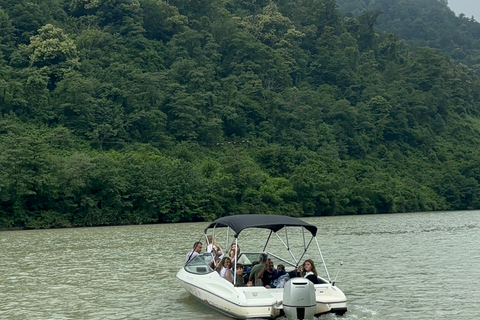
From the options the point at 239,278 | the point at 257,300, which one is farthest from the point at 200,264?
the point at 257,300

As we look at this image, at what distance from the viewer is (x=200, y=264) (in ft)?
62.7

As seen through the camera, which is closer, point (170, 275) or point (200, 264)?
point (200, 264)

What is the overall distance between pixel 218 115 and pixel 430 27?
317 ft

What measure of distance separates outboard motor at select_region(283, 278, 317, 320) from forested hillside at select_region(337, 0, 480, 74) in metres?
131

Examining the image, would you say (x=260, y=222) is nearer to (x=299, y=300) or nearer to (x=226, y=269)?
(x=226, y=269)

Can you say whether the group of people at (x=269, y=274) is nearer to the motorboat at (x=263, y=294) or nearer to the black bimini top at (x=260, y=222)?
the motorboat at (x=263, y=294)

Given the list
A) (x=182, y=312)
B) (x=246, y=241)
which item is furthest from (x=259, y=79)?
(x=182, y=312)

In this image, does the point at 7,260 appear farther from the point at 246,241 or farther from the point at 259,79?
the point at 259,79

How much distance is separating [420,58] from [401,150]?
19.7 m

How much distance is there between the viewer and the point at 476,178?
80.0m

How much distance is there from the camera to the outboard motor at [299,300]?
14.5m

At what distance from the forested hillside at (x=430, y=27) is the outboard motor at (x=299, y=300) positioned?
13143 cm

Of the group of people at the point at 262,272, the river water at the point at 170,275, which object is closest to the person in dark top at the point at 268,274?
the group of people at the point at 262,272

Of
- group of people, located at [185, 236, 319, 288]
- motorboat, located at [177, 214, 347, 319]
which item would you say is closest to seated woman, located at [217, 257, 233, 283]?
group of people, located at [185, 236, 319, 288]
